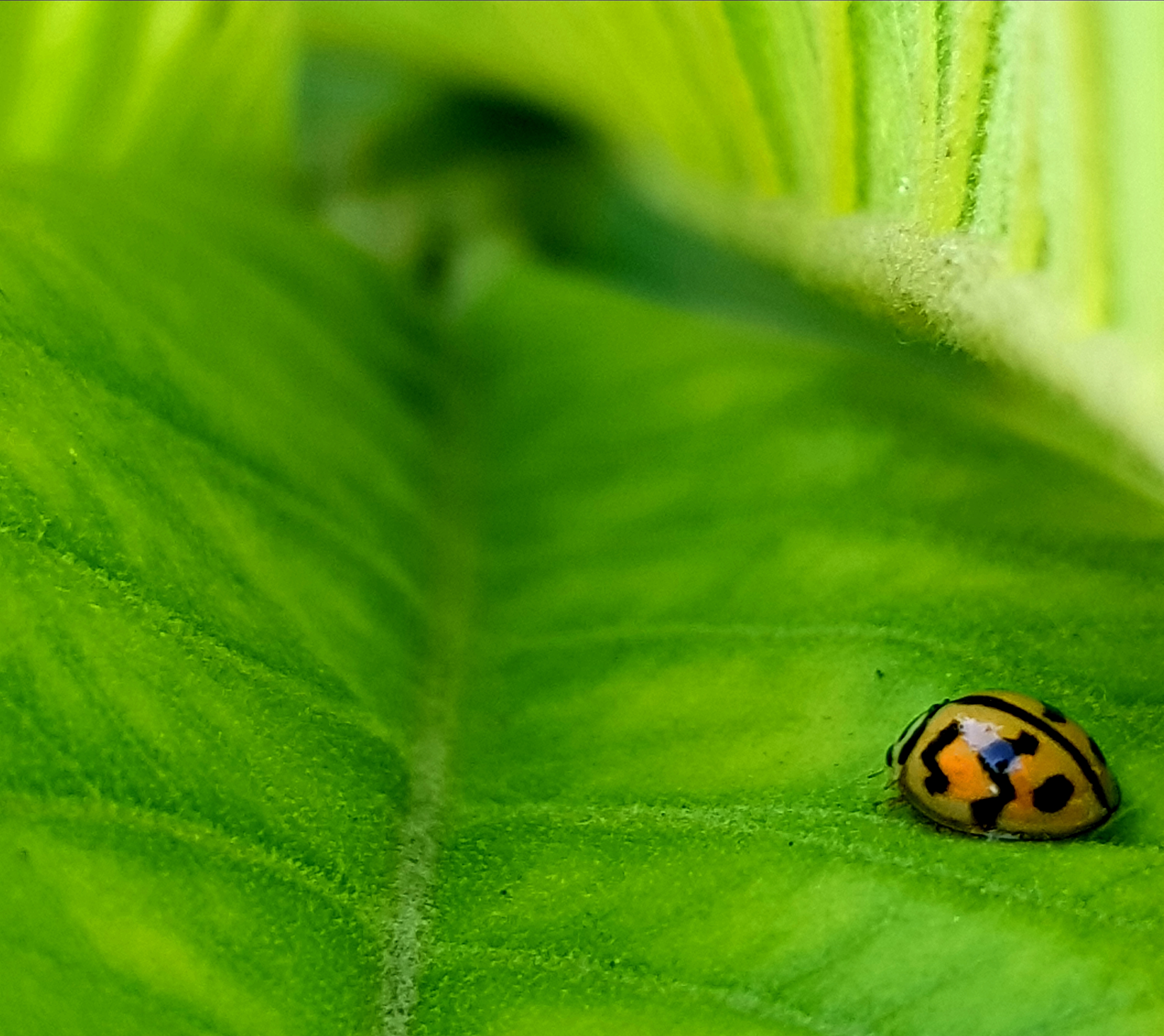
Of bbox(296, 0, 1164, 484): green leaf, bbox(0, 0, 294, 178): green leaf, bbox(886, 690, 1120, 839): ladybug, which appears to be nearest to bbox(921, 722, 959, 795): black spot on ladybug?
bbox(886, 690, 1120, 839): ladybug

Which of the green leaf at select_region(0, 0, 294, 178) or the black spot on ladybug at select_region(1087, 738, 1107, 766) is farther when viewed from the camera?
the green leaf at select_region(0, 0, 294, 178)

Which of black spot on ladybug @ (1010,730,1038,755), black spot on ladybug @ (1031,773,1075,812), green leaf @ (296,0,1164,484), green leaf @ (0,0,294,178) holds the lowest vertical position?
black spot on ladybug @ (1031,773,1075,812)

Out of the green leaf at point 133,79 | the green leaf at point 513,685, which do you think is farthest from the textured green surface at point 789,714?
the green leaf at point 133,79

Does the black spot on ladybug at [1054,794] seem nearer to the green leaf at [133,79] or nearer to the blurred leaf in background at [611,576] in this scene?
the blurred leaf in background at [611,576]

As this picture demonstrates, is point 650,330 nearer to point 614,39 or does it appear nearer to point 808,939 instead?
point 614,39

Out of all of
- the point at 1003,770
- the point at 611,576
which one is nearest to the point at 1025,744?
the point at 1003,770

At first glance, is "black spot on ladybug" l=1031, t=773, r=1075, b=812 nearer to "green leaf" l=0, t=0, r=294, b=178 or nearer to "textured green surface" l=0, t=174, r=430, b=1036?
"textured green surface" l=0, t=174, r=430, b=1036

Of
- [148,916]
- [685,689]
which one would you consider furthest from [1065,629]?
[148,916]

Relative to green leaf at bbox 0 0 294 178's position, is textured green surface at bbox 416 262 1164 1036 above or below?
below
